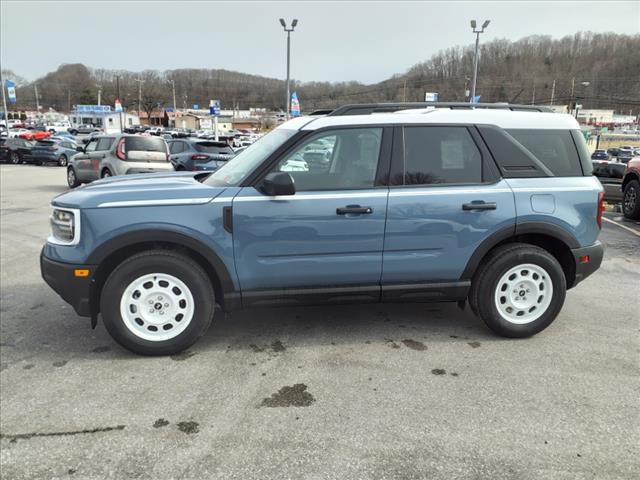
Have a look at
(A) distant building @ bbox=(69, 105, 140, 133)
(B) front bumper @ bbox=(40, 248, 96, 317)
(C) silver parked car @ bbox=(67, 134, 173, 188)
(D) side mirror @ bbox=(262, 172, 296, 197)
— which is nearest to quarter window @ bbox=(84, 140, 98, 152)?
(C) silver parked car @ bbox=(67, 134, 173, 188)

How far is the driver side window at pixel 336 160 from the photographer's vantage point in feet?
12.4

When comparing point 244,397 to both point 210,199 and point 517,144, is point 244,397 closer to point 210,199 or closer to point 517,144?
point 210,199

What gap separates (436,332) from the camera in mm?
4293

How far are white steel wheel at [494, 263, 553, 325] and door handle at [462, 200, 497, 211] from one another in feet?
1.99

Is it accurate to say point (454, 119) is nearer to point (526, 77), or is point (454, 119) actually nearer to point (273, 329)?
point (273, 329)

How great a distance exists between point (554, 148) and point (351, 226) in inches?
75.0

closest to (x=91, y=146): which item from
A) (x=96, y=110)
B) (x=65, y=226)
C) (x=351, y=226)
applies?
(x=65, y=226)

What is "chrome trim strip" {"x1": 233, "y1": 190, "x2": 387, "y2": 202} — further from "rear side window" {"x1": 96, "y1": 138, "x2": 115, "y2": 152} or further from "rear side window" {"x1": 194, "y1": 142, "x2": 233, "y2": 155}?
"rear side window" {"x1": 194, "y1": 142, "x2": 233, "y2": 155}

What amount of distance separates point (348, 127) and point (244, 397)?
2143 millimetres

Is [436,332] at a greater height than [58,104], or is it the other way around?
[58,104]

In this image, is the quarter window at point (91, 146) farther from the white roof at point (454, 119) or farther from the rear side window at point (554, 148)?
the rear side window at point (554, 148)

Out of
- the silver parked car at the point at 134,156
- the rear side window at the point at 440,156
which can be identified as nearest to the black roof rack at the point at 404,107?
the rear side window at the point at 440,156

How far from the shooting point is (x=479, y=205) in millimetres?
3877

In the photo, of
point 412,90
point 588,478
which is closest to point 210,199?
point 588,478
